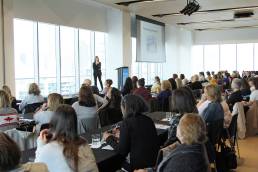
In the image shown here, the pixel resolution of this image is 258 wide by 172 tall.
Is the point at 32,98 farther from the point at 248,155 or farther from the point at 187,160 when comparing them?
the point at 187,160

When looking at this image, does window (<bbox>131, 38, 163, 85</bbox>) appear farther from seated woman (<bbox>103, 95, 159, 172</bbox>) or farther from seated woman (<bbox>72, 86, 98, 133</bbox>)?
seated woman (<bbox>103, 95, 159, 172</bbox>)

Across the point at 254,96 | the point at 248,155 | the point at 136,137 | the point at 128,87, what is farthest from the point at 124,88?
the point at 136,137

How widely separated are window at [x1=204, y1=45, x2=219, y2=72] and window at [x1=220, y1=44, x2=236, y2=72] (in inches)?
11.1

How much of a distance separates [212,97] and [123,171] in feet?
6.69

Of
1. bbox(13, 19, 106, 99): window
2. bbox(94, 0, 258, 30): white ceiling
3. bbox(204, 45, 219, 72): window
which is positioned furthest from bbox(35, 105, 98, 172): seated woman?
bbox(204, 45, 219, 72): window

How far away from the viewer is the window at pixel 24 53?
9.95 metres

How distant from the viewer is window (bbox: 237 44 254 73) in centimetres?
1927

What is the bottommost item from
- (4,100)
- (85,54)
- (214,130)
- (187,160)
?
(214,130)

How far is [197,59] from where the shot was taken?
2080cm

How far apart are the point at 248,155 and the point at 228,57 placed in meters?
14.8

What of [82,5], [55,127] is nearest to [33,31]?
[82,5]

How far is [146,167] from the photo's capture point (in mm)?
3066

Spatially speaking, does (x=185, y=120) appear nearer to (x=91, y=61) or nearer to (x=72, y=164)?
(x=72, y=164)

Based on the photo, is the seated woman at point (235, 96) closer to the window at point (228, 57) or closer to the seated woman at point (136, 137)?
the seated woman at point (136, 137)
